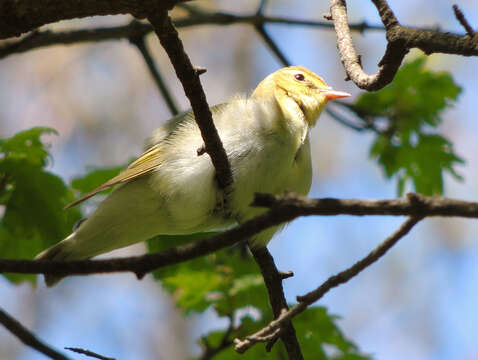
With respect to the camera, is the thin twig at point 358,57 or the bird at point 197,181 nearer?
the thin twig at point 358,57

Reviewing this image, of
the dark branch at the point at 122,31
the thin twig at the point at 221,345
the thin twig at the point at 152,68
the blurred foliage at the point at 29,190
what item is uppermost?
the dark branch at the point at 122,31

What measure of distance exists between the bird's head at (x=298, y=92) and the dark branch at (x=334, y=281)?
1881 mm

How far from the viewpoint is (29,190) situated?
342 cm

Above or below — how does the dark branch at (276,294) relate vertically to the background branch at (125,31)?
below

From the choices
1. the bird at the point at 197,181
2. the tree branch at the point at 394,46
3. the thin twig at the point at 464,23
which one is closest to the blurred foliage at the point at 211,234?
the bird at the point at 197,181

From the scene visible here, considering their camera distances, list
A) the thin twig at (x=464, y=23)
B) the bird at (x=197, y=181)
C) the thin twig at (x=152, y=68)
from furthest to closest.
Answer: the thin twig at (x=152, y=68), the bird at (x=197, y=181), the thin twig at (x=464, y=23)

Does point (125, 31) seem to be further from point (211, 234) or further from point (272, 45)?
point (211, 234)

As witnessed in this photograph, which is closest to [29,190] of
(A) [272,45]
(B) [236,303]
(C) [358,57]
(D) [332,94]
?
(B) [236,303]

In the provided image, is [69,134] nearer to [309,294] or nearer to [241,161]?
[241,161]

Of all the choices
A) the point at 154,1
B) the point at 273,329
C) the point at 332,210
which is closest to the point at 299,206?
the point at 332,210

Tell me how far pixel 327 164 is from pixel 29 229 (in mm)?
12003

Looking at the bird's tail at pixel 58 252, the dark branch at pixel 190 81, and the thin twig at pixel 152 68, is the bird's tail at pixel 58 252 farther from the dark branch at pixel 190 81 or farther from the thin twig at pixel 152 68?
the thin twig at pixel 152 68

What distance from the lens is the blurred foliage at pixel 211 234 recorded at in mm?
3432

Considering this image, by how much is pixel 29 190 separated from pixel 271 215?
2.11 meters
